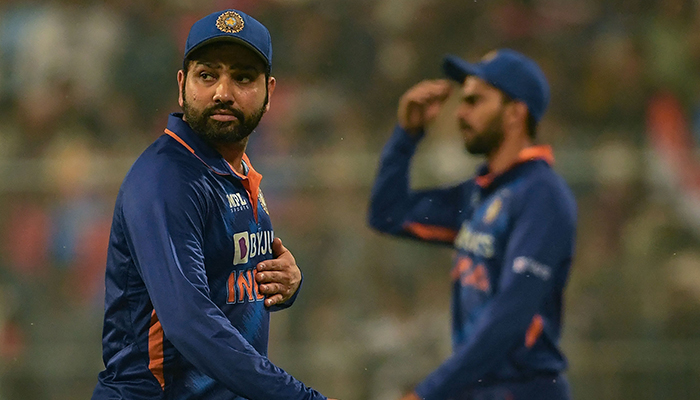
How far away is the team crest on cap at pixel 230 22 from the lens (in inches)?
102

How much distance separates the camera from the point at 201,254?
2.47 m

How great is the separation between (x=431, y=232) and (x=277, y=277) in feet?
7.87

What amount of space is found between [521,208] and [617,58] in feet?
12.7

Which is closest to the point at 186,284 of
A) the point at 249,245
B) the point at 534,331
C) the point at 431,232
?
the point at 249,245

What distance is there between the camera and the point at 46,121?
7520 millimetres

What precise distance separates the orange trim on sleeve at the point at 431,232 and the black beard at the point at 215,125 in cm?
255

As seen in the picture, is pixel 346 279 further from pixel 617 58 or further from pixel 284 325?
pixel 617 58

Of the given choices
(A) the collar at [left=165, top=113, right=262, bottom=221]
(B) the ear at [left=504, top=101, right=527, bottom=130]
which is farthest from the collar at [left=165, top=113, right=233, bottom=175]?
(B) the ear at [left=504, top=101, right=527, bottom=130]

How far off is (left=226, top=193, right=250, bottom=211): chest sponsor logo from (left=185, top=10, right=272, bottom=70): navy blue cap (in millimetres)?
401

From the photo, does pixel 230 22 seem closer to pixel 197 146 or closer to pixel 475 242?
pixel 197 146

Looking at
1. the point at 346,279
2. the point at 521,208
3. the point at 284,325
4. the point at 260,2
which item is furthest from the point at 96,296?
the point at 521,208

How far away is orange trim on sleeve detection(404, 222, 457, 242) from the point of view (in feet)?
16.7

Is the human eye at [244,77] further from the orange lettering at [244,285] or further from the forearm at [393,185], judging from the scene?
the forearm at [393,185]

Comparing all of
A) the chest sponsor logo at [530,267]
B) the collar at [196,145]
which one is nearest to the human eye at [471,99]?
the chest sponsor logo at [530,267]
